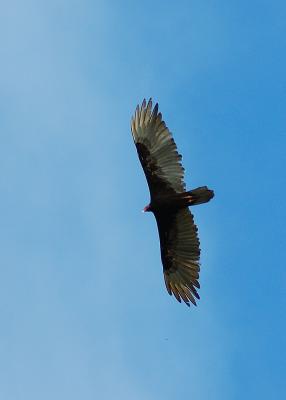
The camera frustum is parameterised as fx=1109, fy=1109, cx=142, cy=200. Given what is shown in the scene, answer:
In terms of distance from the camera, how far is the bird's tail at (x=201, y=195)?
104 feet

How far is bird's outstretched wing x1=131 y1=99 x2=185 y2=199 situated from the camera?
3203 cm

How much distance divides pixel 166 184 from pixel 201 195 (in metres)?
1.23

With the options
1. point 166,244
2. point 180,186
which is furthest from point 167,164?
point 166,244

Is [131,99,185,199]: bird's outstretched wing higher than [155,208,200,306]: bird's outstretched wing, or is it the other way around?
[131,99,185,199]: bird's outstretched wing

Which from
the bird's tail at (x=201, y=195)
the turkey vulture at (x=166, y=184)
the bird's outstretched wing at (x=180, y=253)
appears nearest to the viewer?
the bird's tail at (x=201, y=195)

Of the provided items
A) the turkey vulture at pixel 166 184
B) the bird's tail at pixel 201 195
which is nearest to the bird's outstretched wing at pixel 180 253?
the turkey vulture at pixel 166 184

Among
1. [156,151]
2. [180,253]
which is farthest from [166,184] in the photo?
[180,253]

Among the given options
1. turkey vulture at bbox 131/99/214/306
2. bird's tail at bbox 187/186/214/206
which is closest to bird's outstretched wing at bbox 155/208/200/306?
turkey vulture at bbox 131/99/214/306

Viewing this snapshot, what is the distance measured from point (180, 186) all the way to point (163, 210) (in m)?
0.97

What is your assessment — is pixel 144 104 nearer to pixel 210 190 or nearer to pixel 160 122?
pixel 160 122

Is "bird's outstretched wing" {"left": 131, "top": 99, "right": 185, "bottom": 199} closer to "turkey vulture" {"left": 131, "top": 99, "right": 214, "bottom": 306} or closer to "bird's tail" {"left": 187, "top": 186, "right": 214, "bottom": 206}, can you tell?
"turkey vulture" {"left": 131, "top": 99, "right": 214, "bottom": 306}

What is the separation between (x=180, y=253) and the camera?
33562 mm

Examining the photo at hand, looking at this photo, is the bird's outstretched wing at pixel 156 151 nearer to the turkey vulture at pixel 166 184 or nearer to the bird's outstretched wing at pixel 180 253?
the turkey vulture at pixel 166 184

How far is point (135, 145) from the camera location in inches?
1277
